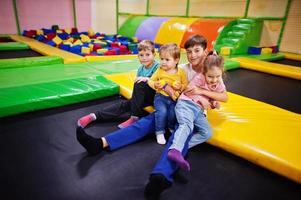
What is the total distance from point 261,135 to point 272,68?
2.55 meters

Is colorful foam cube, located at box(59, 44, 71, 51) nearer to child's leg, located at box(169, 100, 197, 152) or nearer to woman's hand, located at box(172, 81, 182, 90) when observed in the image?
woman's hand, located at box(172, 81, 182, 90)

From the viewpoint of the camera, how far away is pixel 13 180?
116cm

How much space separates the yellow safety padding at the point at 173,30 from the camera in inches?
210

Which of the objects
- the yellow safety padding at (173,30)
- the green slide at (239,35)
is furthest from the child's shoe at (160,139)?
the yellow safety padding at (173,30)

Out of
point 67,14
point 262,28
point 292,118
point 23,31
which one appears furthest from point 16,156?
point 67,14

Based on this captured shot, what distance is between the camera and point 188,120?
4.57 ft

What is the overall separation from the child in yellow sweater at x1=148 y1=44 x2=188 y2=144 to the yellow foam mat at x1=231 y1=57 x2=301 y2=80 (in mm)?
2554

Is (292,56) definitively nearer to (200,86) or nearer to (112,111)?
(200,86)

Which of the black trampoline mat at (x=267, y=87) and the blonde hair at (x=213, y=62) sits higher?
the blonde hair at (x=213, y=62)

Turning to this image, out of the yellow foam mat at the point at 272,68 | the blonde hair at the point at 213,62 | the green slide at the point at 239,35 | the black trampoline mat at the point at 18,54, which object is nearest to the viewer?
the blonde hair at the point at 213,62

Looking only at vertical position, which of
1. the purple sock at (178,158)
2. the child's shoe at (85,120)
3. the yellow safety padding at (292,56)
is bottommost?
the child's shoe at (85,120)

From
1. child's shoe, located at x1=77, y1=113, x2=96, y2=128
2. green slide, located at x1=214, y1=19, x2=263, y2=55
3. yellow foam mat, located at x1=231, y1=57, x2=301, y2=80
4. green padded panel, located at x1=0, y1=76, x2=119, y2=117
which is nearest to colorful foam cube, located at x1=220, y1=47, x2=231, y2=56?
green slide, located at x1=214, y1=19, x2=263, y2=55

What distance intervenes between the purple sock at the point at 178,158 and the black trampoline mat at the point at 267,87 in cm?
158

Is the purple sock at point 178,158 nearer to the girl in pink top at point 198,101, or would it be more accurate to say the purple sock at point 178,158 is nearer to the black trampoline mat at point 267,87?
the girl in pink top at point 198,101
